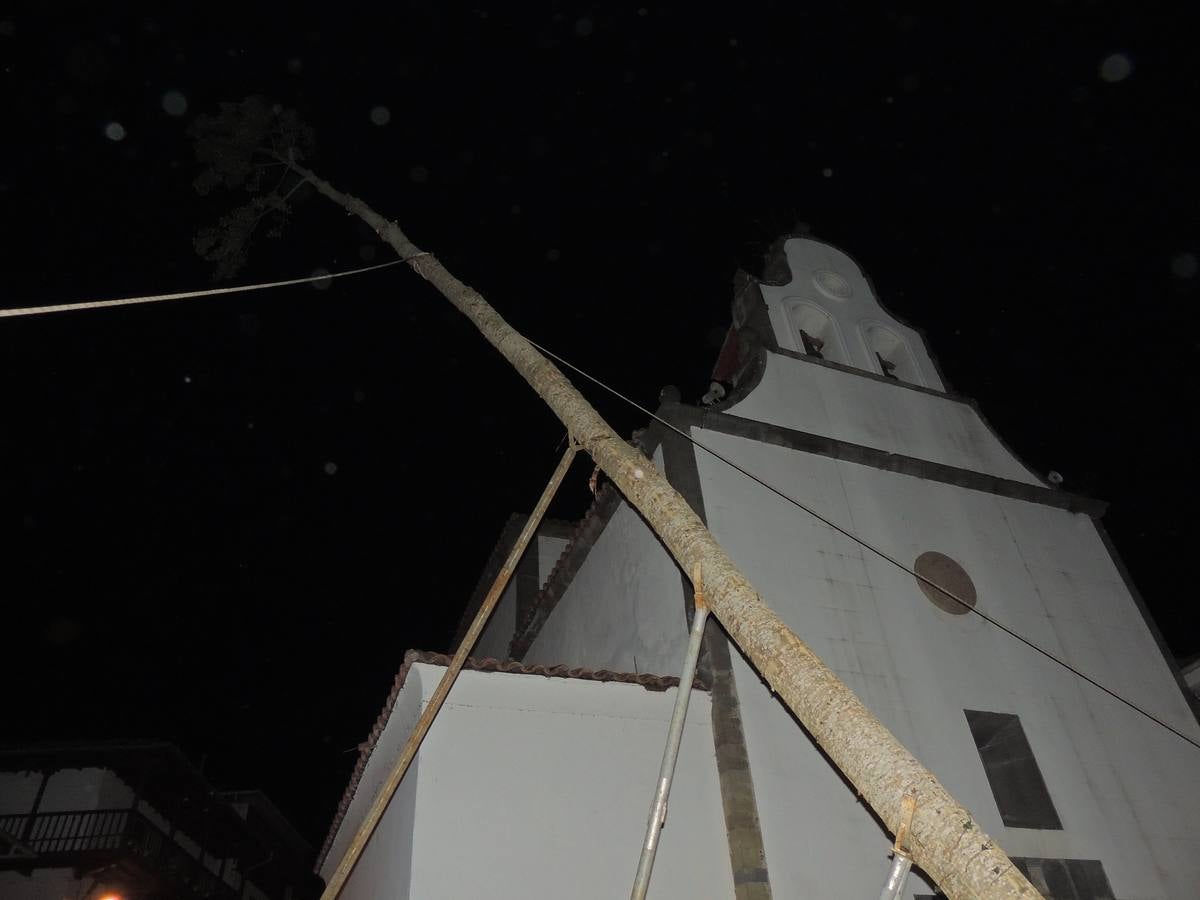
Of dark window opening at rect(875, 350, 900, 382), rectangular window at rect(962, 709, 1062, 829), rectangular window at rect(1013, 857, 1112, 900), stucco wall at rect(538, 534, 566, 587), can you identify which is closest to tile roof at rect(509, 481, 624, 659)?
stucco wall at rect(538, 534, 566, 587)

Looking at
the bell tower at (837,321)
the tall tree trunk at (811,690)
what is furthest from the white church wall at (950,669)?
the tall tree trunk at (811,690)

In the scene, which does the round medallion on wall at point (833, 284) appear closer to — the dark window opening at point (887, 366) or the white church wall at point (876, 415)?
the dark window opening at point (887, 366)

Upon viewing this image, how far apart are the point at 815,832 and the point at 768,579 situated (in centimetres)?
254

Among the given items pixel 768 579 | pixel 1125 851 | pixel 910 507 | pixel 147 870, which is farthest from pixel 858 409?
pixel 147 870

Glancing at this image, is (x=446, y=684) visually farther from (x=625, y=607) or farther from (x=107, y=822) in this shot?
(x=107, y=822)

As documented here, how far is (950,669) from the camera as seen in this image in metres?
8.14

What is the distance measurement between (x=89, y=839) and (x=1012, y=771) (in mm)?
19538

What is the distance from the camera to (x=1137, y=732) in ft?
28.5

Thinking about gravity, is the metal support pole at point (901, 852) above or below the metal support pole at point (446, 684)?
below

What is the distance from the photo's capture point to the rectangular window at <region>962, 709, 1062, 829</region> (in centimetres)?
762

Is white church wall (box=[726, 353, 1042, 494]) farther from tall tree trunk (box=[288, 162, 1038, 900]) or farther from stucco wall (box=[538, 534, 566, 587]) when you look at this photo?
stucco wall (box=[538, 534, 566, 587])

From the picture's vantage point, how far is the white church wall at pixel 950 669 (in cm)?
669

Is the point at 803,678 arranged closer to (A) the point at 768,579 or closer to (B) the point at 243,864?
(A) the point at 768,579

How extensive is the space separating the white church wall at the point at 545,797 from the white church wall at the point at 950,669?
678 mm
